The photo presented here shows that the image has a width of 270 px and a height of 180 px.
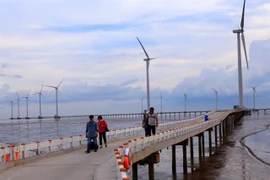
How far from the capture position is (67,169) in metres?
16.7

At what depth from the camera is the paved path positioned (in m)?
14.9

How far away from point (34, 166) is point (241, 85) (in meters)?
89.8

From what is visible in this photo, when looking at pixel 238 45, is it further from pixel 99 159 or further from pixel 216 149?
pixel 99 159

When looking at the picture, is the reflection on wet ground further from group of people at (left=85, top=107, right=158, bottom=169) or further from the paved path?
the paved path

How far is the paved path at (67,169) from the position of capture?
48.8ft

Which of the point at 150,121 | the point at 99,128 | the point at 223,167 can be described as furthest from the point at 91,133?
the point at 223,167

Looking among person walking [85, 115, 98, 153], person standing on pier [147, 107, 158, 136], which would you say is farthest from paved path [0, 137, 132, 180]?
person standing on pier [147, 107, 158, 136]

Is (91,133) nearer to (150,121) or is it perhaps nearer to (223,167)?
(150,121)

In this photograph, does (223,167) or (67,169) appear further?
(223,167)

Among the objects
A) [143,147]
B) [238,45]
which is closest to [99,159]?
[143,147]

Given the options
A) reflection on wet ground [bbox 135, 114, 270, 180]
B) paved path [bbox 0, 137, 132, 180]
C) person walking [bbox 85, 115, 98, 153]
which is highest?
person walking [bbox 85, 115, 98, 153]

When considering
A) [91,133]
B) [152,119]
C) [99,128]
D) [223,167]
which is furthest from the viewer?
[223,167]

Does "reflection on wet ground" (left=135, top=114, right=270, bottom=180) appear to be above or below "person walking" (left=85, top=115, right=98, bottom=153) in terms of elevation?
below

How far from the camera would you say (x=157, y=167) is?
3397cm
